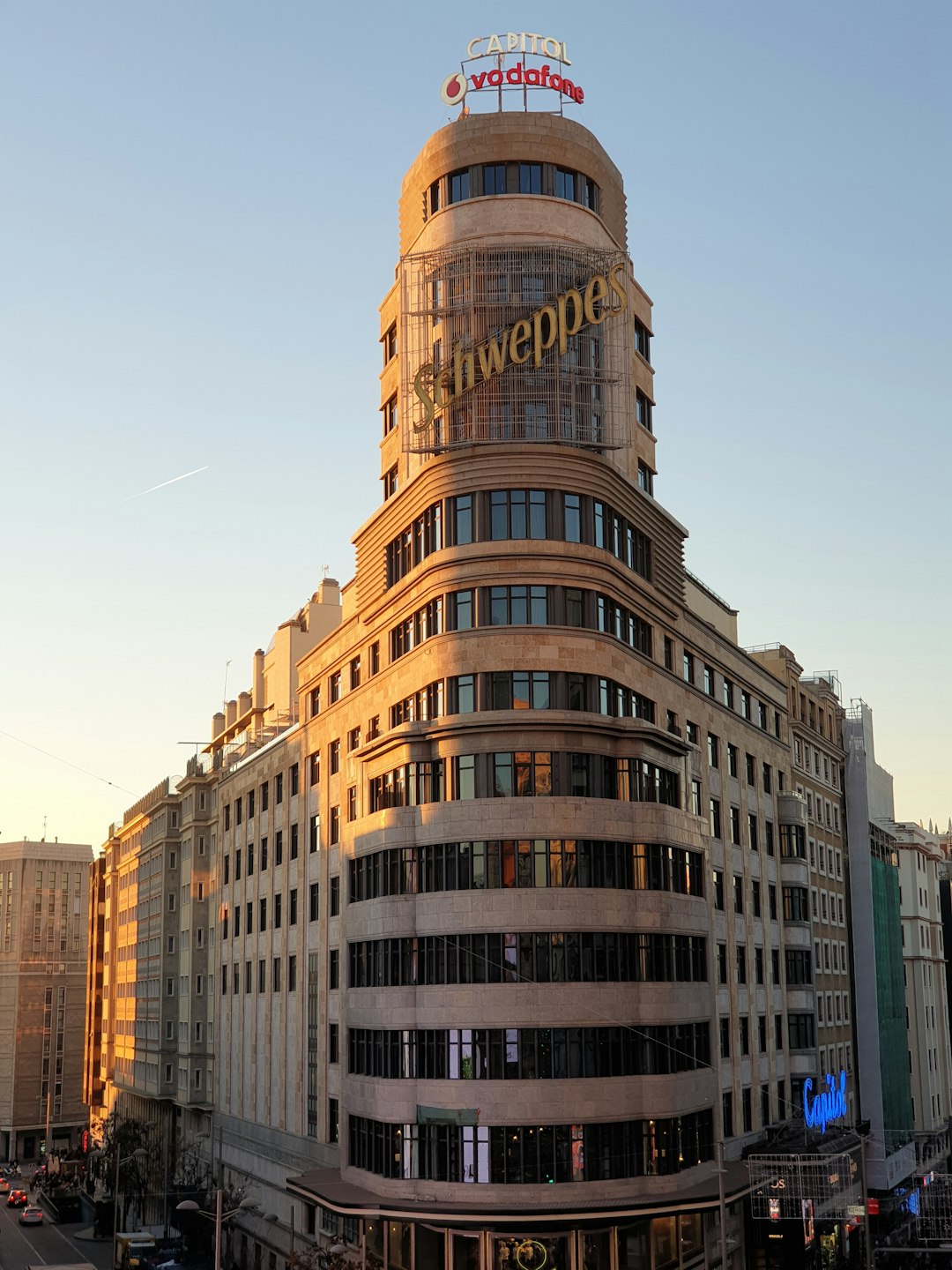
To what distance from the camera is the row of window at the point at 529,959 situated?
55.8m

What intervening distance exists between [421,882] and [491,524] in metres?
14.9

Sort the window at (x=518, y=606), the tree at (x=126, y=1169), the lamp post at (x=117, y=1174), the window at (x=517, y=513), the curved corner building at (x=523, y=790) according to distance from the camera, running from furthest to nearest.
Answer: the tree at (x=126, y=1169)
the lamp post at (x=117, y=1174)
the window at (x=517, y=513)
the window at (x=518, y=606)
the curved corner building at (x=523, y=790)

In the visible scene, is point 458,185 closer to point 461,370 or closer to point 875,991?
point 461,370

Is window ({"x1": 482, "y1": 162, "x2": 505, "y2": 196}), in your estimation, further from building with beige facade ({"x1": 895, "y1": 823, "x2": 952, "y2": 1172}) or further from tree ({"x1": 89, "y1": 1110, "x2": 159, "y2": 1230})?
building with beige facade ({"x1": 895, "y1": 823, "x2": 952, "y2": 1172})

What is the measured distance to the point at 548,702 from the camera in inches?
2280

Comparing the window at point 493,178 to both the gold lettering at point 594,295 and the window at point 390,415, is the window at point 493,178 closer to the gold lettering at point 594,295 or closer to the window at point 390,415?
the gold lettering at point 594,295

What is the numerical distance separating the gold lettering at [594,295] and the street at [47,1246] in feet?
224

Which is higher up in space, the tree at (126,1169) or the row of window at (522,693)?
the row of window at (522,693)

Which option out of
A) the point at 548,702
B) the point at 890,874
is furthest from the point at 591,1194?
the point at 890,874

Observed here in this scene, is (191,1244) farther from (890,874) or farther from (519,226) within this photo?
(519,226)

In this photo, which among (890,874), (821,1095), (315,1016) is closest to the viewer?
(315,1016)

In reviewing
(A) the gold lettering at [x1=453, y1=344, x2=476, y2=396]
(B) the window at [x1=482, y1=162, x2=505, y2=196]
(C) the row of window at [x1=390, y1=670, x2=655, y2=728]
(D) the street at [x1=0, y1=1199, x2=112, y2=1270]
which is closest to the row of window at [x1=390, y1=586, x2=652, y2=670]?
(C) the row of window at [x1=390, y1=670, x2=655, y2=728]

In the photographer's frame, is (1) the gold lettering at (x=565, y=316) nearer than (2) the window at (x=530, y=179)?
Yes

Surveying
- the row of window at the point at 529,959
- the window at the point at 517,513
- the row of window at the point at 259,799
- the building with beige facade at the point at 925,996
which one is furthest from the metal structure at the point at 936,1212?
the row of window at the point at 259,799
